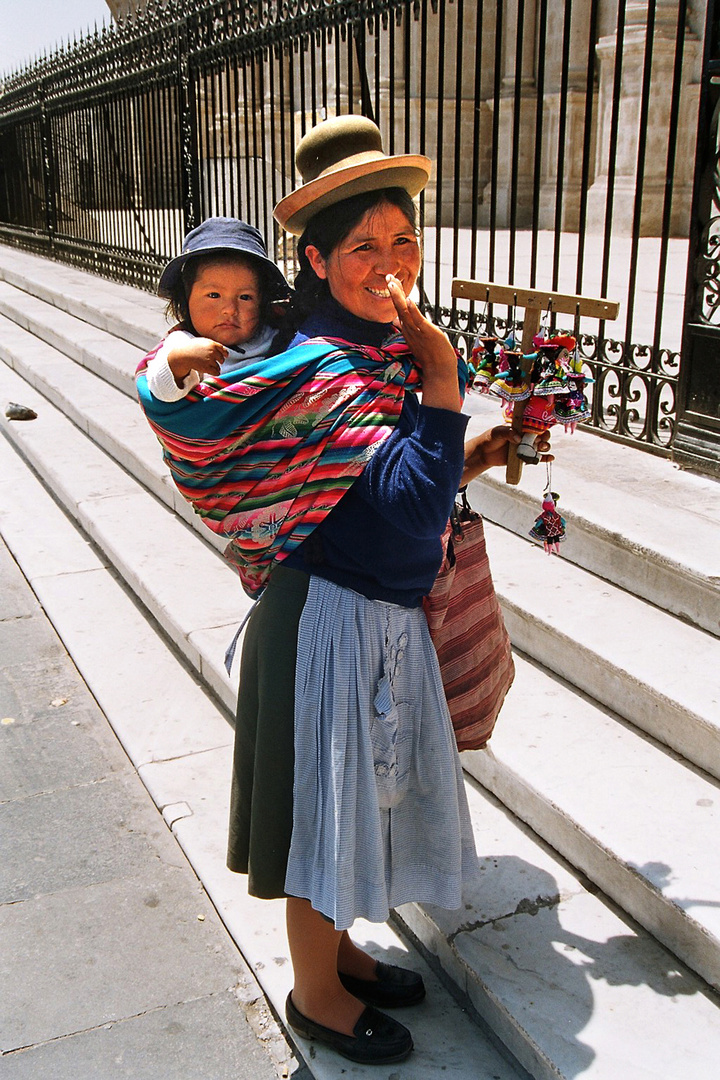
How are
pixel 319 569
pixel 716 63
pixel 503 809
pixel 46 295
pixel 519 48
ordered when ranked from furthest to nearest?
1. pixel 46 295
2. pixel 519 48
3. pixel 716 63
4. pixel 503 809
5. pixel 319 569

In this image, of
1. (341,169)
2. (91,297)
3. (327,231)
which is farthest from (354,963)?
(91,297)

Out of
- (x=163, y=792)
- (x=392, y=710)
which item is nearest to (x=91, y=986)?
(x=163, y=792)

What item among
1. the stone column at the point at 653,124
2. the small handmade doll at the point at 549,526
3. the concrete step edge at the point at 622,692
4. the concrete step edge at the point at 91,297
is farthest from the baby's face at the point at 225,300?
the stone column at the point at 653,124

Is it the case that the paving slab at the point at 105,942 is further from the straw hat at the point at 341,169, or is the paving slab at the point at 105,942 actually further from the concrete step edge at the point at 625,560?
the straw hat at the point at 341,169

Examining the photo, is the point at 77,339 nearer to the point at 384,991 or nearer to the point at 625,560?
the point at 625,560

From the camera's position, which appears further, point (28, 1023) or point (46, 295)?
point (46, 295)

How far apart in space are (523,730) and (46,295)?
405 inches

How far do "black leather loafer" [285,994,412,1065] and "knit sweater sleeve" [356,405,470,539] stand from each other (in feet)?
3.72

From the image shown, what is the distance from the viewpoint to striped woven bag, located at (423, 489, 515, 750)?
2.26 m

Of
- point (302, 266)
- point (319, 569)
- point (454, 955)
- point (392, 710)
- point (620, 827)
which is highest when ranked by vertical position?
point (302, 266)

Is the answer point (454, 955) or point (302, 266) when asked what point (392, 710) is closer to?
point (454, 955)

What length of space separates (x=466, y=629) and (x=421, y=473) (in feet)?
1.69

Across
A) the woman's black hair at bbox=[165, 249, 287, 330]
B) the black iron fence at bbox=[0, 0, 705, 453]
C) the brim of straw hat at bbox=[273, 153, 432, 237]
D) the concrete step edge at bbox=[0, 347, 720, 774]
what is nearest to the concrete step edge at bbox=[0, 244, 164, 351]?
the black iron fence at bbox=[0, 0, 705, 453]

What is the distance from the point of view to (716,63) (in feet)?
13.1
